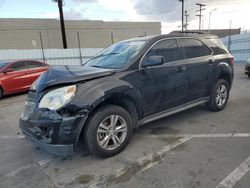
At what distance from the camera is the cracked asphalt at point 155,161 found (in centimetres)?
261

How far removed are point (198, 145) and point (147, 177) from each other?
121 centimetres

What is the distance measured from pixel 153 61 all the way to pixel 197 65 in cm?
135

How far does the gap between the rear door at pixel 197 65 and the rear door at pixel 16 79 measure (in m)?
6.87

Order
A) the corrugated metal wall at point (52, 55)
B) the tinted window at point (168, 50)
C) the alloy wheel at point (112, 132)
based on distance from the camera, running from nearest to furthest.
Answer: the alloy wheel at point (112, 132) → the tinted window at point (168, 50) → the corrugated metal wall at point (52, 55)

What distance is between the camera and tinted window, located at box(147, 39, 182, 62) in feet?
12.4

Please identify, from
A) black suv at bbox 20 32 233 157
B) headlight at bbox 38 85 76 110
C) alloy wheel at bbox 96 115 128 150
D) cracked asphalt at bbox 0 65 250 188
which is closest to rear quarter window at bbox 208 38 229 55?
black suv at bbox 20 32 233 157

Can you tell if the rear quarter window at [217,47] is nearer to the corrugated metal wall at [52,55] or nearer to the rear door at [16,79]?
the rear door at [16,79]

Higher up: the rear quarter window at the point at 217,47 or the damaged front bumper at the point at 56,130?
the rear quarter window at the point at 217,47

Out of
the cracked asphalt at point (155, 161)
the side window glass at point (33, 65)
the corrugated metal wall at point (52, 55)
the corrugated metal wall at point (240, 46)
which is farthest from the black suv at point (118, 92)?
the corrugated metal wall at point (240, 46)

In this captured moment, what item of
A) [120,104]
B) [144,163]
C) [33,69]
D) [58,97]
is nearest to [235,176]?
[144,163]

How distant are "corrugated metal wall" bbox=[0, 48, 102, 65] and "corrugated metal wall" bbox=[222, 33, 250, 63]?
39.5 feet

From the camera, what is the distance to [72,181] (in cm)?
269

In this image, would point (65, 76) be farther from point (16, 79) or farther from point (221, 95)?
point (16, 79)

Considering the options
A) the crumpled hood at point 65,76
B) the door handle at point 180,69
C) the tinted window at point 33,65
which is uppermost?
the crumpled hood at point 65,76
